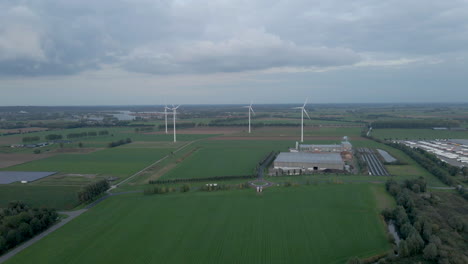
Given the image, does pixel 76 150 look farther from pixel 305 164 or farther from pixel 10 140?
pixel 305 164

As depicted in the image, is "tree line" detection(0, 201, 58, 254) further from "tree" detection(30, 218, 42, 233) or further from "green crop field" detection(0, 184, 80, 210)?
"green crop field" detection(0, 184, 80, 210)

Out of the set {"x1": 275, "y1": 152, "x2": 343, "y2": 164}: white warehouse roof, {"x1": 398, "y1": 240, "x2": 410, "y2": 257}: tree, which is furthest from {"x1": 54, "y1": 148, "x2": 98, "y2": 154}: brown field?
{"x1": 398, "y1": 240, "x2": 410, "y2": 257}: tree

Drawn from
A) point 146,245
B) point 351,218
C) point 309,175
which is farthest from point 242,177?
point 146,245

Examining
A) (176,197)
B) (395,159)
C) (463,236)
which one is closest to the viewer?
(463,236)

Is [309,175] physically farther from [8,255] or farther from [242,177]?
[8,255]

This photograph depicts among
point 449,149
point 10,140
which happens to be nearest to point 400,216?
point 449,149
